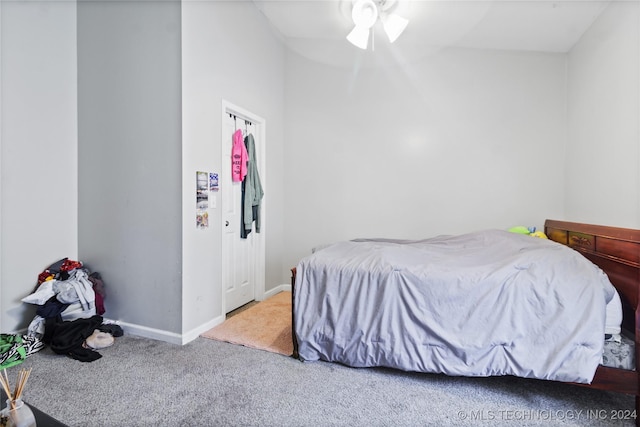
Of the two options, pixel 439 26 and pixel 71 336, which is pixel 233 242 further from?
pixel 439 26

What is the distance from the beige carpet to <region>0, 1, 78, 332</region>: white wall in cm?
154

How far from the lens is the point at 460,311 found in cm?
184

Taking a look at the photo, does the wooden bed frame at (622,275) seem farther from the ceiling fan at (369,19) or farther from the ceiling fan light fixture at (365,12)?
the ceiling fan light fixture at (365,12)

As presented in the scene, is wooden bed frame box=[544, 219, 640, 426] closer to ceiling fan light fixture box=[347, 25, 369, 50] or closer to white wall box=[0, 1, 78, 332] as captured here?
ceiling fan light fixture box=[347, 25, 369, 50]

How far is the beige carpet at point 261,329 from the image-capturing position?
7.94 feet

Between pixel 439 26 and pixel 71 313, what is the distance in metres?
4.29

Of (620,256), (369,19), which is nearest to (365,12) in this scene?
(369,19)

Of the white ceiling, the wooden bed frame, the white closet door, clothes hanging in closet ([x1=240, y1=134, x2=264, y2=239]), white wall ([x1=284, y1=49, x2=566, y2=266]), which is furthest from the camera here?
white wall ([x1=284, y1=49, x2=566, y2=266])

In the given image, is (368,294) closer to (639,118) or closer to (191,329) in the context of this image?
(191,329)

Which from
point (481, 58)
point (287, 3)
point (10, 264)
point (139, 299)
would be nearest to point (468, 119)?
point (481, 58)

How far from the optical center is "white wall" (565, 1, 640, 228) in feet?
7.42

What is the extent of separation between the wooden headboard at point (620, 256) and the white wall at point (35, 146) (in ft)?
13.5

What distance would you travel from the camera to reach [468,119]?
355 cm

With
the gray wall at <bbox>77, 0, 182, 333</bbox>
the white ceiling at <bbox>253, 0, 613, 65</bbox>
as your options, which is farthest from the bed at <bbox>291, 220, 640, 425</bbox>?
the white ceiling at <bbox>253, 0, 613, 65</bbox>
